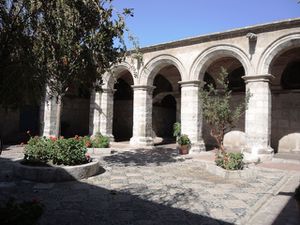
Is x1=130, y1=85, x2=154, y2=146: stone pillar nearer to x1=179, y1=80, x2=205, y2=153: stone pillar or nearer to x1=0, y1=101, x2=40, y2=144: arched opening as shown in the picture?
x1=179, y1=80, x2=205, y2=153: stone pillar

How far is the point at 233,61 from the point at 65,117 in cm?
1123

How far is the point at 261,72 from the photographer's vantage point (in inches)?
441

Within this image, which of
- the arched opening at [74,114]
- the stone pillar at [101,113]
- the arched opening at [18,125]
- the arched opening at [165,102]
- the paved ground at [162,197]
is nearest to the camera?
the paved ground at [162,197]

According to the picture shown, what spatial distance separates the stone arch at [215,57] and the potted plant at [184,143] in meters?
2.74

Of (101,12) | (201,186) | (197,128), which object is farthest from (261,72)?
(101,12)

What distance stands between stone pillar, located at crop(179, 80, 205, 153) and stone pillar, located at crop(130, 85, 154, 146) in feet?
7.87

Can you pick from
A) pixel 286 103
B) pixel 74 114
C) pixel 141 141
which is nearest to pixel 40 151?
pixel 141 141

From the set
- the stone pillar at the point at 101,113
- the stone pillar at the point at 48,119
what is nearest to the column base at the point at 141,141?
the stone pillar at the point at 101,113

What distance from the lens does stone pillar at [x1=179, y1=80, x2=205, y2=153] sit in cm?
1279

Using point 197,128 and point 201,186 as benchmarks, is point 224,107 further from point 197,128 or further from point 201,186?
point 197,128

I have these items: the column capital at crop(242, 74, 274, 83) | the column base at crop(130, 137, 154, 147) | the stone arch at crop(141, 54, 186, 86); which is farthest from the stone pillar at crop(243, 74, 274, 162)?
the column base at crop(130, 137, 154, 147)

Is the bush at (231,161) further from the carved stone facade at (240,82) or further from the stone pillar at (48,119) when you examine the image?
the stone pillar at (48,119)

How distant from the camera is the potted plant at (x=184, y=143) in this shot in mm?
12469

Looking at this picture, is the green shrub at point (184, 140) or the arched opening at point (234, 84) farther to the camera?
the arched opening at point (234, 84)
